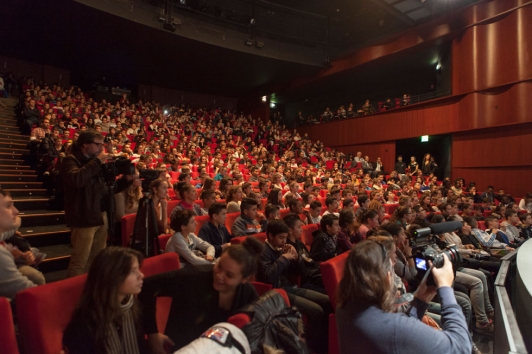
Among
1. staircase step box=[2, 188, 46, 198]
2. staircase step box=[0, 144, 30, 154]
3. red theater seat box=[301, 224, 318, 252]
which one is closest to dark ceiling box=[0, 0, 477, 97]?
staircase step box=[0, 144, 30, 154]

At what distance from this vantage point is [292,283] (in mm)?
2396

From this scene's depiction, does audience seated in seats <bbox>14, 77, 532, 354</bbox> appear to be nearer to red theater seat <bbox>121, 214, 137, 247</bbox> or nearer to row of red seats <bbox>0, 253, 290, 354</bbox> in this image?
red theater seat <bbox>121, 214, 137, 247</bbox>

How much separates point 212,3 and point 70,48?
14.0ft

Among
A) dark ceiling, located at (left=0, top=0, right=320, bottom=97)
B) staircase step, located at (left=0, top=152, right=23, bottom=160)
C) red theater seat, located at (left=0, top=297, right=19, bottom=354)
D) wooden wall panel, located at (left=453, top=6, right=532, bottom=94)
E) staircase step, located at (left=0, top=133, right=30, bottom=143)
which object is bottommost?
red theater seat, located at (left=0, top=297, right=19, bottom=354)

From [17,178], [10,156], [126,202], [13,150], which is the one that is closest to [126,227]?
[126,202]

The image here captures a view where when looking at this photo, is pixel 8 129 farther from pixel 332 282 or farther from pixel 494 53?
pixel 494 53

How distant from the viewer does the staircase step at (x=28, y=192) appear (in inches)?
154

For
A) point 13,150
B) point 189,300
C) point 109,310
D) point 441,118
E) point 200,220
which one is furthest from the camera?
point 441,118

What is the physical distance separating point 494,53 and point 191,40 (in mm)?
7675

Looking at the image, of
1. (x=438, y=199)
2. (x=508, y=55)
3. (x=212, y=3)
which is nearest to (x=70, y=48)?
(x=212, y=3)

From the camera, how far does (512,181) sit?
8242 millimetres

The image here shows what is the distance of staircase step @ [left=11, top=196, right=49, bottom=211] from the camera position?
357 centimetres

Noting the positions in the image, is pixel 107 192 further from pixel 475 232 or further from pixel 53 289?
pixel 475 232

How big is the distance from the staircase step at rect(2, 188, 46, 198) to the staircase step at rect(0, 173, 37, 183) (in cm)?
33
